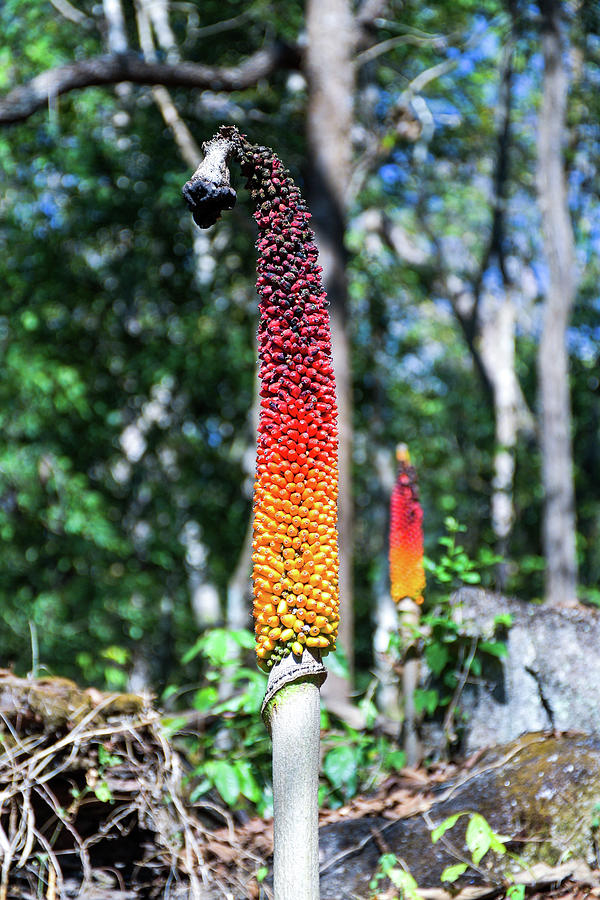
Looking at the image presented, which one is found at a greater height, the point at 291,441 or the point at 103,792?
the point at 291,441

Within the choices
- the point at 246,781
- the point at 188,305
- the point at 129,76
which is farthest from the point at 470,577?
the point at 188,305

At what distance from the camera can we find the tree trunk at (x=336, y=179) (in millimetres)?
7311

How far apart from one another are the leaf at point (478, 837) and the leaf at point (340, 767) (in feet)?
3.97

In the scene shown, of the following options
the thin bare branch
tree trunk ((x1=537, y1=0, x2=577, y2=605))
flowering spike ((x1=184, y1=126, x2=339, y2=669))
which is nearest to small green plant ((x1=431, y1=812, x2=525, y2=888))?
flowering spike ((x1=184, y1=126, x2=339, y2=669))

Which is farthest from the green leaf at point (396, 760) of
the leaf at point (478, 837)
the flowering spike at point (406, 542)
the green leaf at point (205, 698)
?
the leaf at point (478, 837)

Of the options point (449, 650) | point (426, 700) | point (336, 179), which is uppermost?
point (336, 179)

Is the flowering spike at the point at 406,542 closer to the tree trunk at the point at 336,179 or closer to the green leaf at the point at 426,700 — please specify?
the green leaf at the point at 426,700

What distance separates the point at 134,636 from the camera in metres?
11.7

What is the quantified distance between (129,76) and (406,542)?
6.02m

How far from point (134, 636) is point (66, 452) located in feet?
8.85

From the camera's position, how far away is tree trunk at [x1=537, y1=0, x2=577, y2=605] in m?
6.39

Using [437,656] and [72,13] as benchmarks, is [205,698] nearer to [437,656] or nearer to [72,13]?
[437,656]

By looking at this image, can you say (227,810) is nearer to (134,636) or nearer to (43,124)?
(134,636)

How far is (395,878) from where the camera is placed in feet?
9.59
